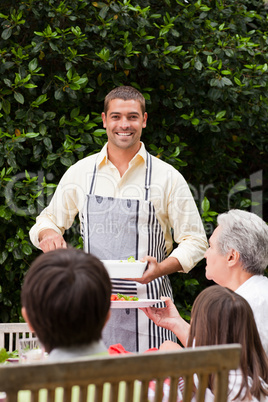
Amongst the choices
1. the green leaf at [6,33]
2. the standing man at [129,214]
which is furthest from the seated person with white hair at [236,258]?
the green leaf at [6,33]

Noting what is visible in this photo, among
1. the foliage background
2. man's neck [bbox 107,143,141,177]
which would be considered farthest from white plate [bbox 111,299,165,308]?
the foliage background

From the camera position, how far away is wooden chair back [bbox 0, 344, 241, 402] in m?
0.96

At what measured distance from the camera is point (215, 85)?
3.88m

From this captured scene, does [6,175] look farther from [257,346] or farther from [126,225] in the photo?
[257,346]

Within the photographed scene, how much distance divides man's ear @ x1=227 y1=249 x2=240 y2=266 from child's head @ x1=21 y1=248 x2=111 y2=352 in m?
1.11

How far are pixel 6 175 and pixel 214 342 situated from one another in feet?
7.55

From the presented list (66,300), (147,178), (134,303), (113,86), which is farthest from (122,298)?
(113,86)

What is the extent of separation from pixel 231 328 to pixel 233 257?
0.68 metres

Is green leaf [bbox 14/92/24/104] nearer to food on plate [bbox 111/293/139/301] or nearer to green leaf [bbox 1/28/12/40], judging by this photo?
green leaf [bbox 1/28/12/40]

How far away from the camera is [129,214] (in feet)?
9.14

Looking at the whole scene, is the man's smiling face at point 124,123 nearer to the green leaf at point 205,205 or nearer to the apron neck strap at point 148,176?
the apron neck strap at point 148,176

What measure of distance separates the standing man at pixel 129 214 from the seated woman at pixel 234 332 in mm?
984

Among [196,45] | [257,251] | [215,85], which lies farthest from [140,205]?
[196,45]

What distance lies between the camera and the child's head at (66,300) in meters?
1.18
